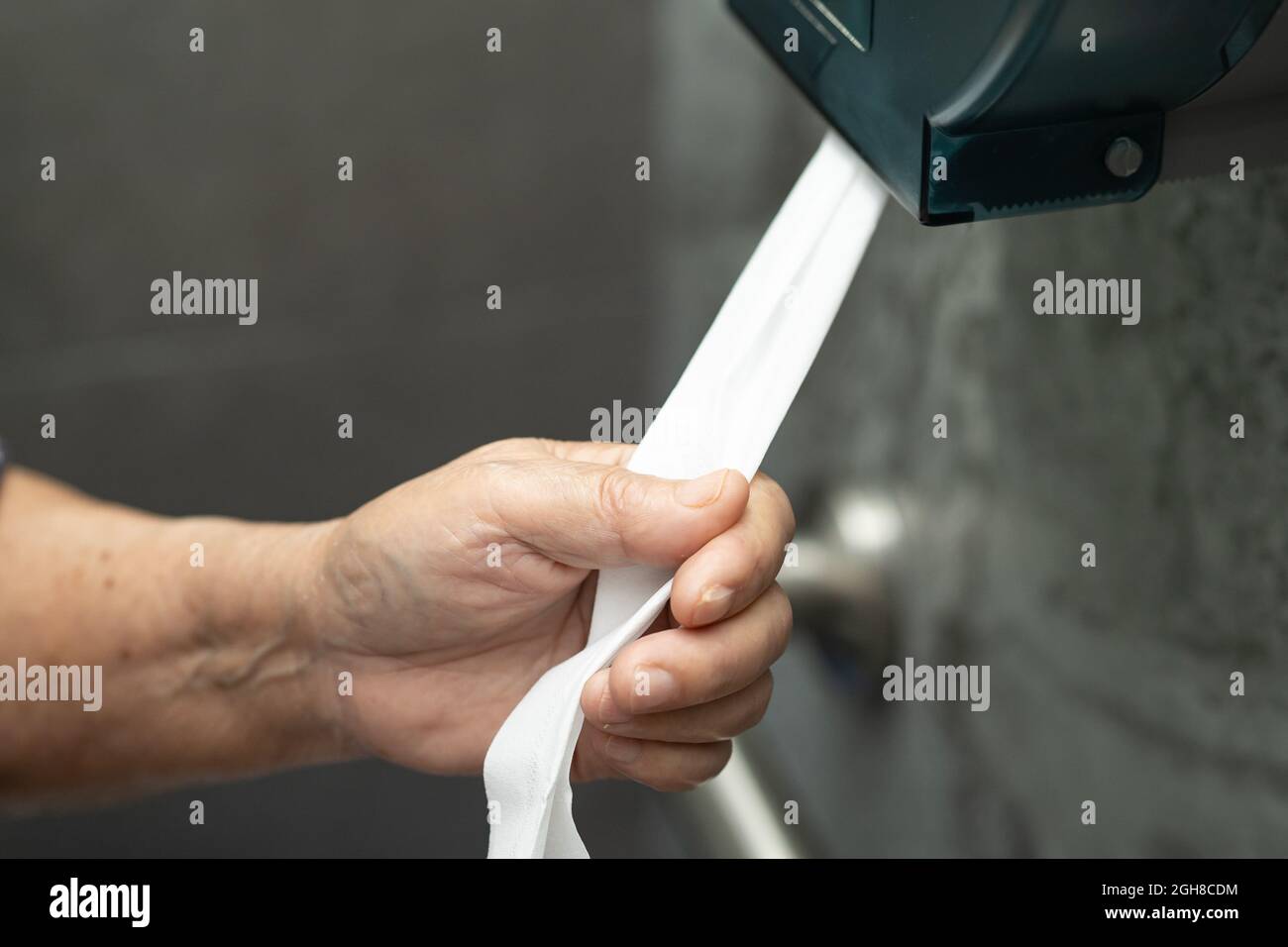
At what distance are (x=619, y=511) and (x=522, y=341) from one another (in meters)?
0.43

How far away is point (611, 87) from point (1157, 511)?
1.55ft

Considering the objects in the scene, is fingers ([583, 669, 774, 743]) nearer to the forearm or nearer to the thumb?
the thumb

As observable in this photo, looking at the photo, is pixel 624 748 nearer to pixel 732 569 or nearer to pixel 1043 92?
pixel 732 569

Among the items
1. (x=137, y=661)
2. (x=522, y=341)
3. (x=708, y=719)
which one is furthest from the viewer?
(x=522, y=341)

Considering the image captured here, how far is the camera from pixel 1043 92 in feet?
0.85

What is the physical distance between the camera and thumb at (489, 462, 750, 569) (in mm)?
308

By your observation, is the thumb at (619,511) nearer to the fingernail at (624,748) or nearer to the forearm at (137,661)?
the fingernail at (624,748)

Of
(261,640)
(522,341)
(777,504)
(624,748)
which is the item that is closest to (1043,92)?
(777,504)

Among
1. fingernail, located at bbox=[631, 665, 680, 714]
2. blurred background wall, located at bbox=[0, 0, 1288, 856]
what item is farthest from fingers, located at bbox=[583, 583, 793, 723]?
blurred background wall, located at bbox=[0, 0, 1288, 856]

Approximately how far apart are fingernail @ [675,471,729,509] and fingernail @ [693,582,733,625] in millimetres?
25

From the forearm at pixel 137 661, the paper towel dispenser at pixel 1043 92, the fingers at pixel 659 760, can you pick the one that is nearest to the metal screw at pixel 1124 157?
the paper towel dispenser at pixel 1043 92

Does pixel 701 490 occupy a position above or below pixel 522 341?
below

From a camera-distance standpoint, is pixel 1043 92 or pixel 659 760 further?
pixel 659 760

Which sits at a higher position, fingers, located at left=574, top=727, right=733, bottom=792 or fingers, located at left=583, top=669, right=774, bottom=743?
fingers, located at left=583, top=669, right=774, bottom=743
